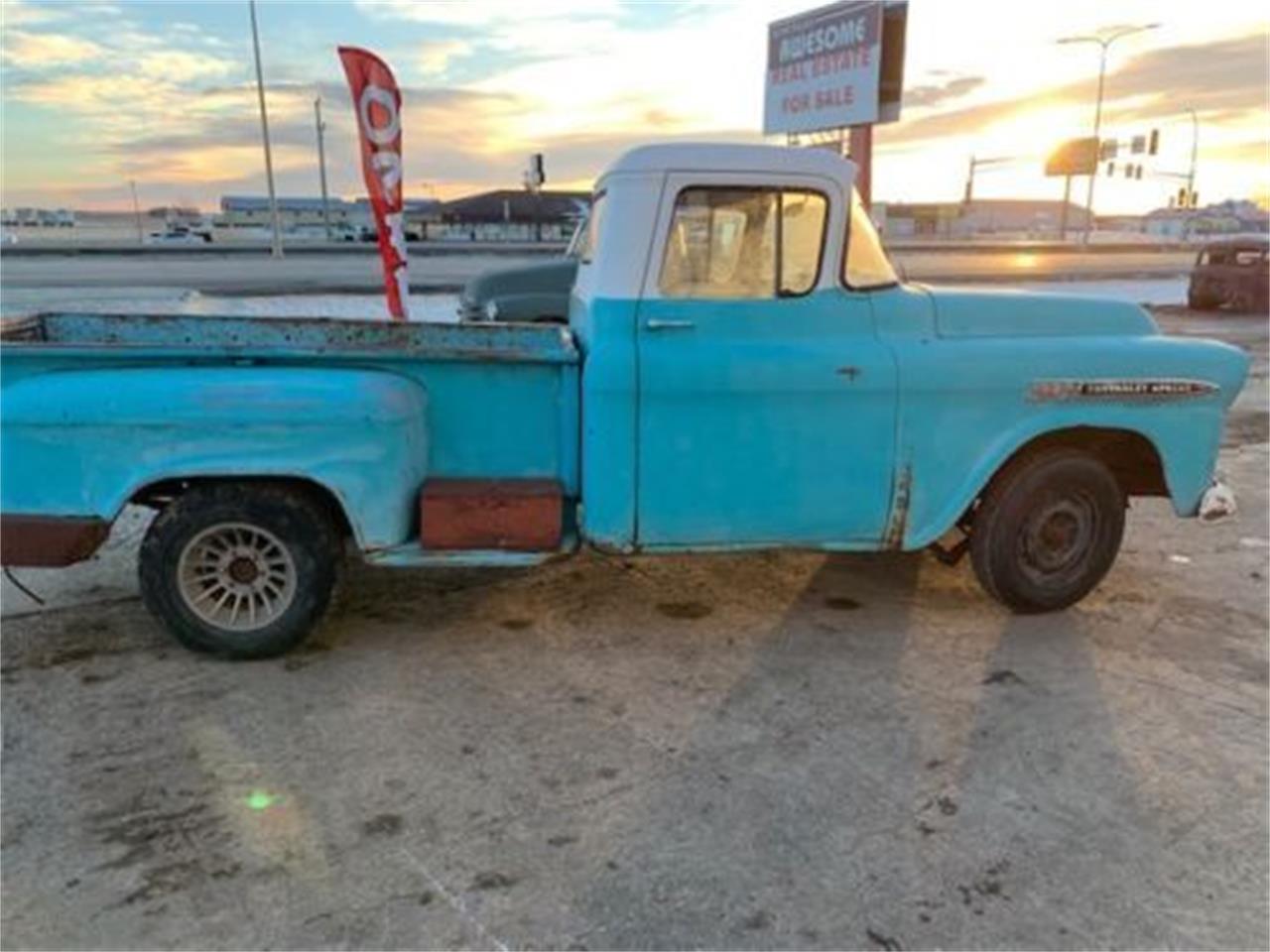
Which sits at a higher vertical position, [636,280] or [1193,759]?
[636,280]

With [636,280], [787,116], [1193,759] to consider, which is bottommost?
[1193,759]

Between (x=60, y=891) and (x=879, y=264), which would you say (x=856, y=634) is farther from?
(x=60, y=891)

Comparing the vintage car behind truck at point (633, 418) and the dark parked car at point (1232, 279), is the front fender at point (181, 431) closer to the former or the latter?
the vintage car behind truck at point (633, 418)

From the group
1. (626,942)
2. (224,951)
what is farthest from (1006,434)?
(224,951)

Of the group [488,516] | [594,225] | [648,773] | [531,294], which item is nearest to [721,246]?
[594,225]

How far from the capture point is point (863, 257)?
14.9 feet

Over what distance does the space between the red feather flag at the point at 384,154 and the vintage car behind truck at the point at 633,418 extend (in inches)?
171

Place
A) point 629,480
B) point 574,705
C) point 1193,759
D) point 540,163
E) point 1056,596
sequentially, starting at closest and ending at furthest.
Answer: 1. point 1193,759
2. point 574,705
3. point 629,480
4. point 1056,596
5. point 540,163

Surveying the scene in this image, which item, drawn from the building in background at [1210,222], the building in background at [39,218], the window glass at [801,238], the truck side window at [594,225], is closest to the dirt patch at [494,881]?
the window glass at [801,238]

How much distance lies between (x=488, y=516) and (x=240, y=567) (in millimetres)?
1069

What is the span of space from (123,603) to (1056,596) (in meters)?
4.54

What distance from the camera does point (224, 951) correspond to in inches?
103

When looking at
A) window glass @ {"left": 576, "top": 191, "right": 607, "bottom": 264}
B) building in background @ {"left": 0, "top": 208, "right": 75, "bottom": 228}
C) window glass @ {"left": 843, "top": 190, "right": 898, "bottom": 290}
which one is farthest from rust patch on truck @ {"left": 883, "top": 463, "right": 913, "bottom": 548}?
building in background @ {"left": 0, "top": 208, "right": 75, "bottom": 228}

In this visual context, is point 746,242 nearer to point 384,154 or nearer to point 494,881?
point 494,881
